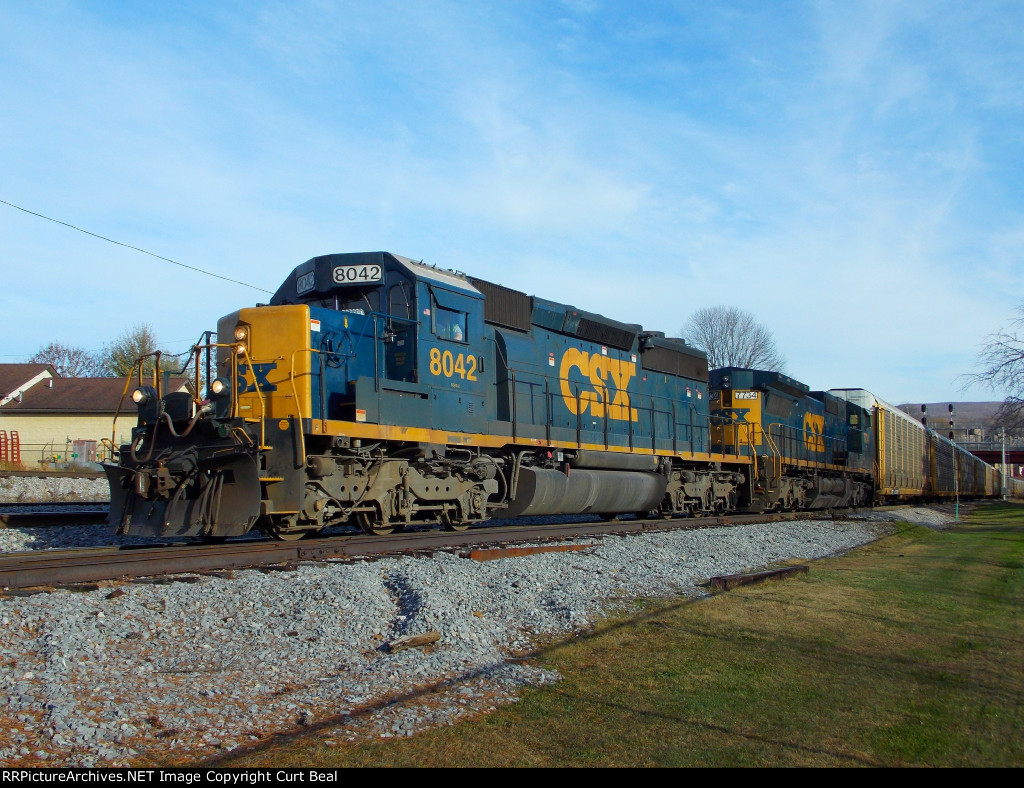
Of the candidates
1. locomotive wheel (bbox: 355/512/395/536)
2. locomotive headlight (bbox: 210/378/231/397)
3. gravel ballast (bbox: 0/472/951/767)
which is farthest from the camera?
locomotive wheel (bbox: 355/512/395/536)

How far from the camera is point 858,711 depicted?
4.07 meters

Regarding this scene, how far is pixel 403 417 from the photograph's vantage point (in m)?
9.83

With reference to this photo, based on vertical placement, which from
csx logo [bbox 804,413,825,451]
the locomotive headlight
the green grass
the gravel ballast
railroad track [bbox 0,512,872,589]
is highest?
the locomotive headlight

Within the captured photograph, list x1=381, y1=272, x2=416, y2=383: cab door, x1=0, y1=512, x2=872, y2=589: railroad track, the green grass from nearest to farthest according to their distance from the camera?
the green grass → x1=0, y1=512, x2=872, y2=589: railroad track → x1=381, y1=272, x2=416, y2=383: cab door

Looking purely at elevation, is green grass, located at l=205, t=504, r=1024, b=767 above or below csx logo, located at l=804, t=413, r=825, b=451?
below

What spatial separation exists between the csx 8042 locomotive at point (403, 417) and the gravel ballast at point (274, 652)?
168 centimetres

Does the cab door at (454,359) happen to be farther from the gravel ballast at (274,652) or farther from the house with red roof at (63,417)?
the house with red roof at (63,417)

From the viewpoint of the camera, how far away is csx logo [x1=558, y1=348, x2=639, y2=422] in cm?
1384

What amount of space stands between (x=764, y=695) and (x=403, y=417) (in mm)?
6275

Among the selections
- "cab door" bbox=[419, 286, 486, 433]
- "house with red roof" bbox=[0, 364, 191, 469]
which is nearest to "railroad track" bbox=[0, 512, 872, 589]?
"cab door" bbox=[419, 286, 486, 433]

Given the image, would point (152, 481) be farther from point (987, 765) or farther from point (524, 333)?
point (987, 765)

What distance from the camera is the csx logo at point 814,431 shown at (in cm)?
2311

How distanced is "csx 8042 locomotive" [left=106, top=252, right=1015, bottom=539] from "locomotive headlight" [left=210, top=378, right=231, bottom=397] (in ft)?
0.09

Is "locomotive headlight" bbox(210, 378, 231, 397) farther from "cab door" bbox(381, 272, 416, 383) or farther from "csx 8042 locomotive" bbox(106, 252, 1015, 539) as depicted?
"cab door" bbox(381, 272, 416, 383)
